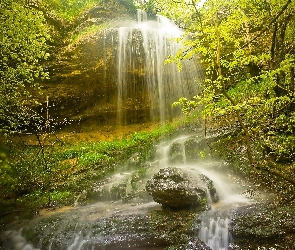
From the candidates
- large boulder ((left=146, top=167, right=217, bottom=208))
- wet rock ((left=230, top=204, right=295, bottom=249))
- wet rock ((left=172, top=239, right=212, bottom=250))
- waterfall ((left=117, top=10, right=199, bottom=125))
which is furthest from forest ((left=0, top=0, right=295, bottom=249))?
wet rock ((left=172, top=239, right=212, bottom=250))

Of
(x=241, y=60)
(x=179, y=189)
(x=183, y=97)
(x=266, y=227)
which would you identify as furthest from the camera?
(x=179, y=189)

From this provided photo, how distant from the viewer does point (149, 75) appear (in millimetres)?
14656

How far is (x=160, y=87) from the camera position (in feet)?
49.1

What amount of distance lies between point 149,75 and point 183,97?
9.69m

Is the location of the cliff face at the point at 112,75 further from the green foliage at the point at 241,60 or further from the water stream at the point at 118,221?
the green foliage at the point at 241,60

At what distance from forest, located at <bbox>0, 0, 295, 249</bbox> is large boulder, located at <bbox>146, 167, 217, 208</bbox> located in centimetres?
112

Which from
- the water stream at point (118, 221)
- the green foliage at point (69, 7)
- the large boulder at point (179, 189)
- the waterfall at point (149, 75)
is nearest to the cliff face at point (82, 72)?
the waterfall at point (149, 75)

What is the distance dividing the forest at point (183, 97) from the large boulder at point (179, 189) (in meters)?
1.12

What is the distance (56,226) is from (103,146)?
6981mm

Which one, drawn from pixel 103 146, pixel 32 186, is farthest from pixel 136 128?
pixel 32 186

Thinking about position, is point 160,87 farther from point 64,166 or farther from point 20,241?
point 20,241

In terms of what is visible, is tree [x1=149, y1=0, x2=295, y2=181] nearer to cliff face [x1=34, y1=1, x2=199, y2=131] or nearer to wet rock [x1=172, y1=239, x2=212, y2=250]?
wet rock [x1=172, y1=239, x2=212, y2=250]

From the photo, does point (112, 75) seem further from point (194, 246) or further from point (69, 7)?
point (194, 246)

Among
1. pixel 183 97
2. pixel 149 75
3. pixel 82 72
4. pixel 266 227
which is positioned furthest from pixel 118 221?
pixel 149 75
